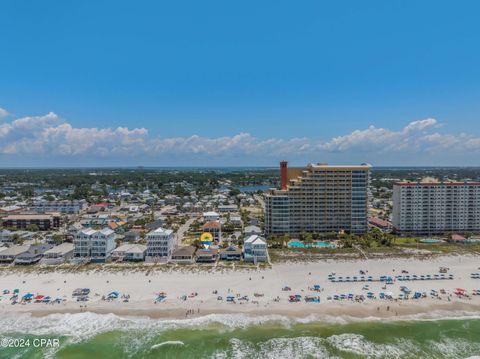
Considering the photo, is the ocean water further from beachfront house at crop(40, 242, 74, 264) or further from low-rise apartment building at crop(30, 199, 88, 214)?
low-rise apartment building at crop(30, 199, 88, 214)

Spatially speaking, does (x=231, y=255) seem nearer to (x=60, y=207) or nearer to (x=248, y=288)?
(x=248, y=288)

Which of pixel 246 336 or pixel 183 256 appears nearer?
pixel 246 336

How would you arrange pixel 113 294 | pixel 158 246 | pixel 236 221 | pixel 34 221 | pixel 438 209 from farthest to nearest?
pixel 236 221
pixel 34 221
pixel 438 209
pixel 158 246
pixel 113 294

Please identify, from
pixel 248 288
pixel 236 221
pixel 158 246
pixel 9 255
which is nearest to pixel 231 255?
pixel 158 246

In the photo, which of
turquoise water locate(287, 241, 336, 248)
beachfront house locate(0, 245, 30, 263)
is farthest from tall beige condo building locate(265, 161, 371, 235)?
beachfront house locate(0, 245, 30, 263)

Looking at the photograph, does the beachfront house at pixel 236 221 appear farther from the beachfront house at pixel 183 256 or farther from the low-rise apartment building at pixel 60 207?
the low-rise apartment building at pixel 60 207
